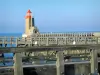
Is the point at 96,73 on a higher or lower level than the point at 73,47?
lower

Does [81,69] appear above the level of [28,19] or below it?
below

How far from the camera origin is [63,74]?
65.9 feet

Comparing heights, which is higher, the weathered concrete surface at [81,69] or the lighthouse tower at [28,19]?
the lighthouse tower at [28,19]

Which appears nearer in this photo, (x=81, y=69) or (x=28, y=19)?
(x=81, y=69)

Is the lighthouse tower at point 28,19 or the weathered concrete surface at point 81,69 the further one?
the lighthouse tower at point 28,19

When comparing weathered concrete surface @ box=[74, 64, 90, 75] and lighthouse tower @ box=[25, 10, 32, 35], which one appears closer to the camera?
weathered concrete surface @ box=[74, 64, 90, 75]

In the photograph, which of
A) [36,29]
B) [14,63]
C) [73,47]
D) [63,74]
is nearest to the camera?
[14,63]

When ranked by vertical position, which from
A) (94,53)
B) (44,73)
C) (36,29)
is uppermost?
(36,29)

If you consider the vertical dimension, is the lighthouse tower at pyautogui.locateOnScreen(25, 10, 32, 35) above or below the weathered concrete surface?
above

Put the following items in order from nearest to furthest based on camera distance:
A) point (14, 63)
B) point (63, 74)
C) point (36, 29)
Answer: point (14, 63) → point (63, 74) → point (36, 29)

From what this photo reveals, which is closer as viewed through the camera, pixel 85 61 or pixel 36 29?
pixel 85 61

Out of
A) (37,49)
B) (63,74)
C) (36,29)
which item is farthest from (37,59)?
(36,29)

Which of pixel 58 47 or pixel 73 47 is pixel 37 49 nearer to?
pixel 58 47

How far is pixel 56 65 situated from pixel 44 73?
56.8 inches
